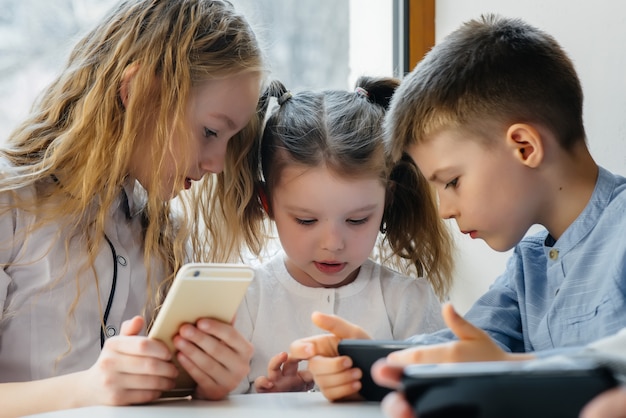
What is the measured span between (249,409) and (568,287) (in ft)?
1.56

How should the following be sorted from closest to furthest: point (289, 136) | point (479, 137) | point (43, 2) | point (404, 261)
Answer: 1. point (479, 137)
2. point (289, 136)
3. point (404, 261)
4. point (43, 2)

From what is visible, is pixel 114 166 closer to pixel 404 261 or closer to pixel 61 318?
pixel 61 318

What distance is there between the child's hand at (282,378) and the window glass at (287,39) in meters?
0.77

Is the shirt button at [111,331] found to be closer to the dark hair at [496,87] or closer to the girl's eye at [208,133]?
the girl's eye at [208,133]

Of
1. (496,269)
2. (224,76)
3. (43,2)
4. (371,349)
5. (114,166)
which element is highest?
(43,2)

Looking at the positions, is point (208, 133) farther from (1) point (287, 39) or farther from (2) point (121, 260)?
(1) point (287, 39)

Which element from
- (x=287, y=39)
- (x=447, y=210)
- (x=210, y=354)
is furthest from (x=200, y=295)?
(x=287, y=39)

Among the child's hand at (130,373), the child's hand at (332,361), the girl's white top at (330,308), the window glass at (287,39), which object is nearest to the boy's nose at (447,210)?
the child's hand at (332,361)

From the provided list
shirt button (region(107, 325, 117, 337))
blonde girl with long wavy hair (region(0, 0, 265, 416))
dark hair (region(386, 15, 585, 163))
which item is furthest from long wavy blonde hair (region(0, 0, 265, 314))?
dark hair (region(386, 15, 585, 163))

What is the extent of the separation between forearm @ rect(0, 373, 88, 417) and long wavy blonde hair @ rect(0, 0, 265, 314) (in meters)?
0.25

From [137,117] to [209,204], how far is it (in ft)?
0.88

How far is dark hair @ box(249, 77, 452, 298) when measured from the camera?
4.55 ft

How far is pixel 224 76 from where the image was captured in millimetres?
1286

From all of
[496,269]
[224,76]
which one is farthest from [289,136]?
[496,269]
